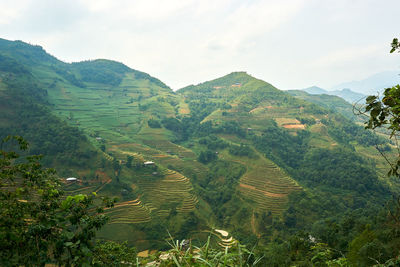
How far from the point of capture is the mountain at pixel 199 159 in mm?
33875

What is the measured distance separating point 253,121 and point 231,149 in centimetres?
2196

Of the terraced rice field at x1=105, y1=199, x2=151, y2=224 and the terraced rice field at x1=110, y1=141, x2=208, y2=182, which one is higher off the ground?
the terraced rice field at x1=110, y1=141, x2=208, y2=182

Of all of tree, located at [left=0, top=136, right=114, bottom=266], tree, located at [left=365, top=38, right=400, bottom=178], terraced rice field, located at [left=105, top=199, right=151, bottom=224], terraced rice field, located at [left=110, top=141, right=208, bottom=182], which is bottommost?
terraced rice field, located at [left=105, top=199, right=151, bottom=224]

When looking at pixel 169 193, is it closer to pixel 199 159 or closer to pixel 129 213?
pixel 129 213

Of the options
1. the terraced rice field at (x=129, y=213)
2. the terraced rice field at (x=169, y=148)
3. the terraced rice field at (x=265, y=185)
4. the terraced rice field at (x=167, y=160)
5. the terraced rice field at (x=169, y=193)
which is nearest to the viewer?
the terraced rice field at (x=129, y=213)

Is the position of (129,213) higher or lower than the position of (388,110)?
lower

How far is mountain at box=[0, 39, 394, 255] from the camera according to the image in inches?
1334

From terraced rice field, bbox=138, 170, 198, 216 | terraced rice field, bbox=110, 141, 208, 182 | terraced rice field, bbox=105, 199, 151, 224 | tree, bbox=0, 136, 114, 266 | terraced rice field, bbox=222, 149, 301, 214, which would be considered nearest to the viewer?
tree, bbox=0, 136, 114, 266

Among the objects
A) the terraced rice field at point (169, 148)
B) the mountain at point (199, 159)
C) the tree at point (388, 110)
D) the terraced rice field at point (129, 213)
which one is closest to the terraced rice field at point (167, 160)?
the mountain at point (199, 159)

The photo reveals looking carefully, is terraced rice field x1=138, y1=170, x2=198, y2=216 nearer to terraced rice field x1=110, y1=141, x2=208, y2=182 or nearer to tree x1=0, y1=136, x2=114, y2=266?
terraced rice field x1=110, y1=141, x2=208, y2=182

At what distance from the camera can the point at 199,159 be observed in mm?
55406

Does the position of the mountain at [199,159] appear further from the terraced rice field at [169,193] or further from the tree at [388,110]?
the tree at [388,110]

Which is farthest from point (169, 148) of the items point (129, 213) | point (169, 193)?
point (129, 213)

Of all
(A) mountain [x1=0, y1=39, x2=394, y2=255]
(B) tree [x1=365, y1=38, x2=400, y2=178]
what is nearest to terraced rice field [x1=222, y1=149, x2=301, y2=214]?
(A) mountain [x1=0, y1=39, x2=394, y2=255]
